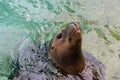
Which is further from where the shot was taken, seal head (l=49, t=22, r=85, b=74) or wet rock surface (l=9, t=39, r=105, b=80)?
wet rock surface (l=9, t=39, r=105, b=80)

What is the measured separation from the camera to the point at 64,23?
7.17 meters

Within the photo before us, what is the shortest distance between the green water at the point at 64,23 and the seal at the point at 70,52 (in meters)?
0.86

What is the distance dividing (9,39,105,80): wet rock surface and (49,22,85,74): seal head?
0.09 metres

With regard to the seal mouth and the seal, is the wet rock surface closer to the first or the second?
the seal

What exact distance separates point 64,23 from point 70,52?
2.47m

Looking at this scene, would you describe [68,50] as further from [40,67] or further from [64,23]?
[64,23]

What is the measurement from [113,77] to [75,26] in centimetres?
185

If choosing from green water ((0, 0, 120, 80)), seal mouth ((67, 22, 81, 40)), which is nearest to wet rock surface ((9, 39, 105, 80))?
green water ((0, 0, 120, 80))

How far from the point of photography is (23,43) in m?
6.03

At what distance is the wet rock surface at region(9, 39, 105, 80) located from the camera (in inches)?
198

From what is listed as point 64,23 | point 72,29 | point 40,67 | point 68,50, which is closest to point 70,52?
point 68,50

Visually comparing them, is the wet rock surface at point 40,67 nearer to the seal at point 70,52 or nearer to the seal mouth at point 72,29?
the seal at point 70,52

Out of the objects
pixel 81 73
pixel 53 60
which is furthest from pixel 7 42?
pixel 81 73

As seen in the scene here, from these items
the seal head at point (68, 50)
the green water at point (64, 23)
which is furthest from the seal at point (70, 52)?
the green water at point (64, 23)
